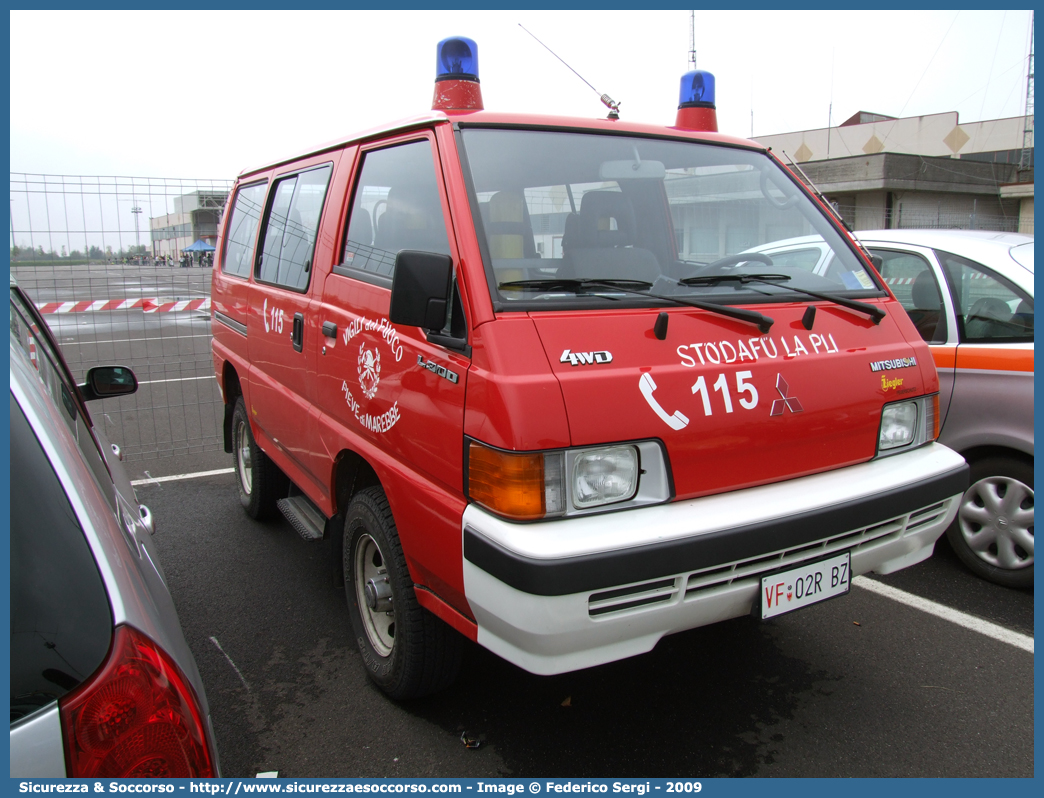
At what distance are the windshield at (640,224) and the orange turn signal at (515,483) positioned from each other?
19.8 inches

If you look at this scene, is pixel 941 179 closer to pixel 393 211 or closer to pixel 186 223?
pixel 186 223

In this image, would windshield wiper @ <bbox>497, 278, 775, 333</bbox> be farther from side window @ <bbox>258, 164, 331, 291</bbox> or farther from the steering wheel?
side window @ <bbox>258, 164, 331, 291</bbox>

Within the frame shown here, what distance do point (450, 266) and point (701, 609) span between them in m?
1.32

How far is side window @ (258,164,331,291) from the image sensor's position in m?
3.50

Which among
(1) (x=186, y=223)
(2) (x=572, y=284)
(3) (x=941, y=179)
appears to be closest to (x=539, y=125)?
(2) (x=572, y=284)

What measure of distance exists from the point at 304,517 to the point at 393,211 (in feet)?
5.56

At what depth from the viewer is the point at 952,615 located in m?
3.45

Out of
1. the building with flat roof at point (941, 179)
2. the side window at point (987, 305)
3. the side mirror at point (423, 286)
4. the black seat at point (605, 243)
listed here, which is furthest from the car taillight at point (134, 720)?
the building with flat roof at point (941, 179)

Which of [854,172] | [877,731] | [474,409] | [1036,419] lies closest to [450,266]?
[474,409]

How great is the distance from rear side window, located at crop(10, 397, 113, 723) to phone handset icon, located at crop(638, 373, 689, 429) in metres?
1.50

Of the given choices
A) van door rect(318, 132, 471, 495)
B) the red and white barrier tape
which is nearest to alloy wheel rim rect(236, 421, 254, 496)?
van door rect(318, 132, 471, 495)

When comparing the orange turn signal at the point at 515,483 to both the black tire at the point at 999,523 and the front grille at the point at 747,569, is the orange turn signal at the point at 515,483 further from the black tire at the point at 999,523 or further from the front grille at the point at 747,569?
the black tire at the point at 999,523

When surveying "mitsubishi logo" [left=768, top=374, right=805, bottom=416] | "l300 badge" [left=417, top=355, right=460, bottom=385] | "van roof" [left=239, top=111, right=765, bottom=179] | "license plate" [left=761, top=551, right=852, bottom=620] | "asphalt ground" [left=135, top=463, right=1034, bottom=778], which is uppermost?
"van roof" [left=239, top=111, right=765, bottom=179]

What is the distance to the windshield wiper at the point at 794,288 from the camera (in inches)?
105
